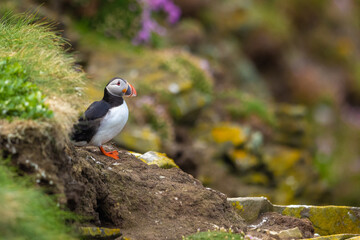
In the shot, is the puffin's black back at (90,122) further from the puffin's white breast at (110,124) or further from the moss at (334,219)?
the moss at (334,219)

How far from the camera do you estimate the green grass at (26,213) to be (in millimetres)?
3311

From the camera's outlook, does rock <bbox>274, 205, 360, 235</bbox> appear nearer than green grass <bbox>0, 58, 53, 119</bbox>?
No

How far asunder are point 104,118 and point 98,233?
151 centimetres

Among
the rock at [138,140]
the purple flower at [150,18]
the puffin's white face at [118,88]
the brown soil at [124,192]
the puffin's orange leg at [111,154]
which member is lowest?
the brown soil at [124,192]

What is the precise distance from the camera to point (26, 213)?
3.47 meters

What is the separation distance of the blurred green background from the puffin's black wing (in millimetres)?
1891

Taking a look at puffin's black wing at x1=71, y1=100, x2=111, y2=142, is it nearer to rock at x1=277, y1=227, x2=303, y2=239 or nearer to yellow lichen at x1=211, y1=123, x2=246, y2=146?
rock at x1=277, y1=227, x2=303, y2=239

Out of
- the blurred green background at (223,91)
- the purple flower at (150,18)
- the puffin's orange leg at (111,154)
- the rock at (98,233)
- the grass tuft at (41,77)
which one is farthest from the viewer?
the purple flower at (150,18)

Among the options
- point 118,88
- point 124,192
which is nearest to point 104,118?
point 118,88

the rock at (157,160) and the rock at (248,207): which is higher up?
the rock at (157,160)

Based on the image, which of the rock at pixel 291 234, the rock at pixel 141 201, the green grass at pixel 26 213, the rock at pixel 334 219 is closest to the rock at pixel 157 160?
the rock at pixel 141 201

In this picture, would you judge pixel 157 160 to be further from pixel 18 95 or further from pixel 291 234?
pixel 18 95

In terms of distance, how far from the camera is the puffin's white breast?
5613mm

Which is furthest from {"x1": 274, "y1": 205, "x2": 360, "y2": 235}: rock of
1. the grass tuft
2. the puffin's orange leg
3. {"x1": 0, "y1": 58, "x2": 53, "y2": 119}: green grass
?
{"x1": 0, "y1": 58, "x2": 53, "y2": 119}: green grass
